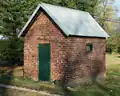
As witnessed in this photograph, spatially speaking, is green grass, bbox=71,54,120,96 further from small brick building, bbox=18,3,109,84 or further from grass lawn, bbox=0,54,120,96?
small brick building, bbox=18,3,109,84

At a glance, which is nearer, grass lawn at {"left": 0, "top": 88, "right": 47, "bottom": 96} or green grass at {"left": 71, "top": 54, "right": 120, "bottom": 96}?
grass lawn at {"left": 0, "top": 88, "right": 47, "bottom": 96}

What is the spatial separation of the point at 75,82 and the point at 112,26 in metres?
54.8

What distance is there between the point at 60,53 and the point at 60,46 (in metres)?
0.44

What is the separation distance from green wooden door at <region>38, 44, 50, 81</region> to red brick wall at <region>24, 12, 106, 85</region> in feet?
1.11

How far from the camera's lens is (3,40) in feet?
97.2

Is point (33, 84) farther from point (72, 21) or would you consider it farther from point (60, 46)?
point (72, 21)

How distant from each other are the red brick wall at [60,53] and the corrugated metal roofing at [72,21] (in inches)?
17.0

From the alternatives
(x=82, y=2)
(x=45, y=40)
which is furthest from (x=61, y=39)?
(x=82, y=2)

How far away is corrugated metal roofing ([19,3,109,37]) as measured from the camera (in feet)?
56.7

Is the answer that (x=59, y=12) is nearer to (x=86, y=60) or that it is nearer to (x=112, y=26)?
(x=86, y=60)

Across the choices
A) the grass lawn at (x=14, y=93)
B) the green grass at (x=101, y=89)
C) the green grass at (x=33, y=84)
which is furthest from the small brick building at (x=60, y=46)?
the grass lawn at (x=14, y=93)

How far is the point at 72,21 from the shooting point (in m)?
18.5

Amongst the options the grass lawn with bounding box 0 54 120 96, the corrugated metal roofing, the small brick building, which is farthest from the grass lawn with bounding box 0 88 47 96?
the corrugated metal roofing

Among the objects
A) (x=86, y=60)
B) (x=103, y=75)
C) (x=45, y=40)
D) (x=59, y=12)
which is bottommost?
(x=103, y=75)
